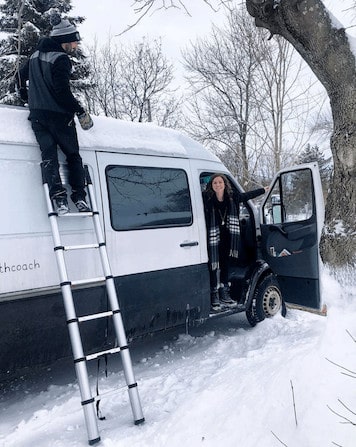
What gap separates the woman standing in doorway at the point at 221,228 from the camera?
5.42 metres

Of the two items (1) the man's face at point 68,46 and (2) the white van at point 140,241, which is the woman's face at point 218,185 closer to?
(2) the white van at point 140,241

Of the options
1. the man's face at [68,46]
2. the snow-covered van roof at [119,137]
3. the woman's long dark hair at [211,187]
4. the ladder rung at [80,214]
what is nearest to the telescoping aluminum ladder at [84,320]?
the ladder rung at [80,214]

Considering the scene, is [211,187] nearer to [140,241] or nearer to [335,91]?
[140,241]

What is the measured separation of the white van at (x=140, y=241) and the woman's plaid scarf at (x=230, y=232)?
0.13 meters

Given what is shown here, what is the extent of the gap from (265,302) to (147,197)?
2.38m

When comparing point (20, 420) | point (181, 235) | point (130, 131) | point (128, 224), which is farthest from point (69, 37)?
point (20, 420)

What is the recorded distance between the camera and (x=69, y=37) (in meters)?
4.12

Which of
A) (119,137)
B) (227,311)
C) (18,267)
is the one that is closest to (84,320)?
(18,267)

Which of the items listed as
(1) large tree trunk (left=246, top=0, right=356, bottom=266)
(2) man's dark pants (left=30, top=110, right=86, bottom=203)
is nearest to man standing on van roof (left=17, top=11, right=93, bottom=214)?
(2) man's dark pants (left=30, top=110, right=86, bottom=203)

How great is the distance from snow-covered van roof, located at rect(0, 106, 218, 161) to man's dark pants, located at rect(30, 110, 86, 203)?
0.36ft

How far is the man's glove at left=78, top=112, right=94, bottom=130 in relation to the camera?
4.17 metres

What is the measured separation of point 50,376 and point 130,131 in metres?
2.79

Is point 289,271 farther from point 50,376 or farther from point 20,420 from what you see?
point 20,420

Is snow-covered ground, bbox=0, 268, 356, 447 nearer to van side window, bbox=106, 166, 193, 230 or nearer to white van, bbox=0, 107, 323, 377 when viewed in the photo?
white van, bbox=0, 107, 323, 377
